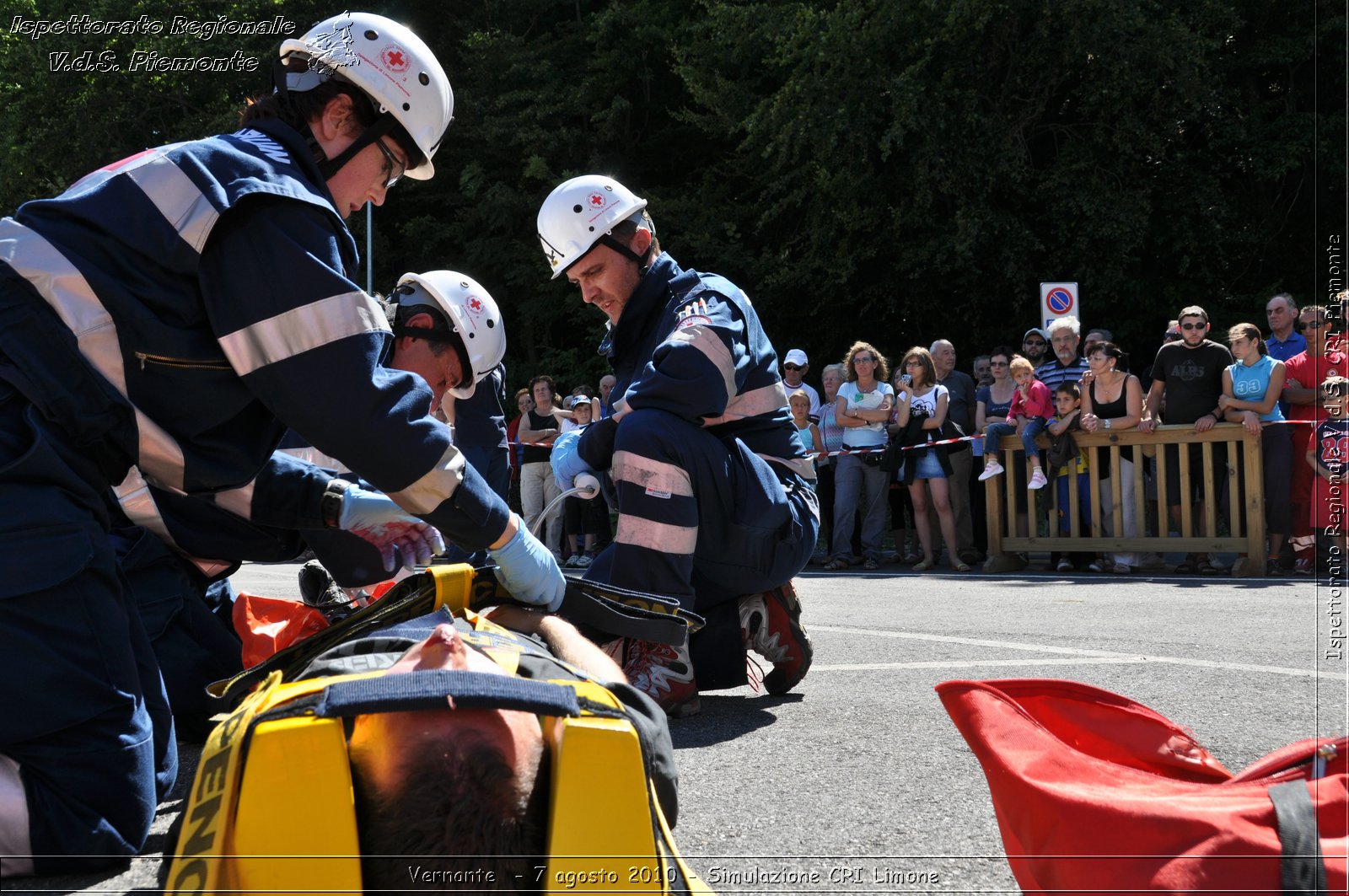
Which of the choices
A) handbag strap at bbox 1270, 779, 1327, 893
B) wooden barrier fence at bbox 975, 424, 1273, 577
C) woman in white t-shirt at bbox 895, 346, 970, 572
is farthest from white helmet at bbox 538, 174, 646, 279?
woman in white t-shirt at bbox 895, 346, 970, 572

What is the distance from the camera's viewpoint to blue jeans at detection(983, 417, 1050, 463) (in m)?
11.0

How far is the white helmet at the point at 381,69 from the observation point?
317cm

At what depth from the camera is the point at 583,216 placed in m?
4.89

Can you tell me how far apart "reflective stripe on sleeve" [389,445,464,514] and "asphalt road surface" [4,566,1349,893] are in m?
0.92

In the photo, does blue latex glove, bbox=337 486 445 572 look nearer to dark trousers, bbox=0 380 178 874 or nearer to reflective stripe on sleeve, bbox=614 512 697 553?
reflective stripe on sleeve, bbox=614 512 697 553

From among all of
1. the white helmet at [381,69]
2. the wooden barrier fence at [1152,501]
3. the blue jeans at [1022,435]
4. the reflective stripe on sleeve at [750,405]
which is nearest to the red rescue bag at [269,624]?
the white helmet at [381,69]

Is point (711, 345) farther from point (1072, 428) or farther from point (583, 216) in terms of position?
point (1072, 428)

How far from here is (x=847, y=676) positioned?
4.94 metres

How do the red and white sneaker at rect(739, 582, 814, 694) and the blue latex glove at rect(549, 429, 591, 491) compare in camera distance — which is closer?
the red and white sneaker at rect(739, 582, 814, 694)

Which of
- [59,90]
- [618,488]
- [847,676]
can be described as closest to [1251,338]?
[847,676]

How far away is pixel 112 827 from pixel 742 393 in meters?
2.80

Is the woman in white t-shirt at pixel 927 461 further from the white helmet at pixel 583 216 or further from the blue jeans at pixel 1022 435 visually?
the white helmet at pixel 583 216

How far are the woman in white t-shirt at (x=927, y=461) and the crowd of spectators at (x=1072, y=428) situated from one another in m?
0.01

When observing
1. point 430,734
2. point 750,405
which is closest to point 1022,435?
point 750,405
